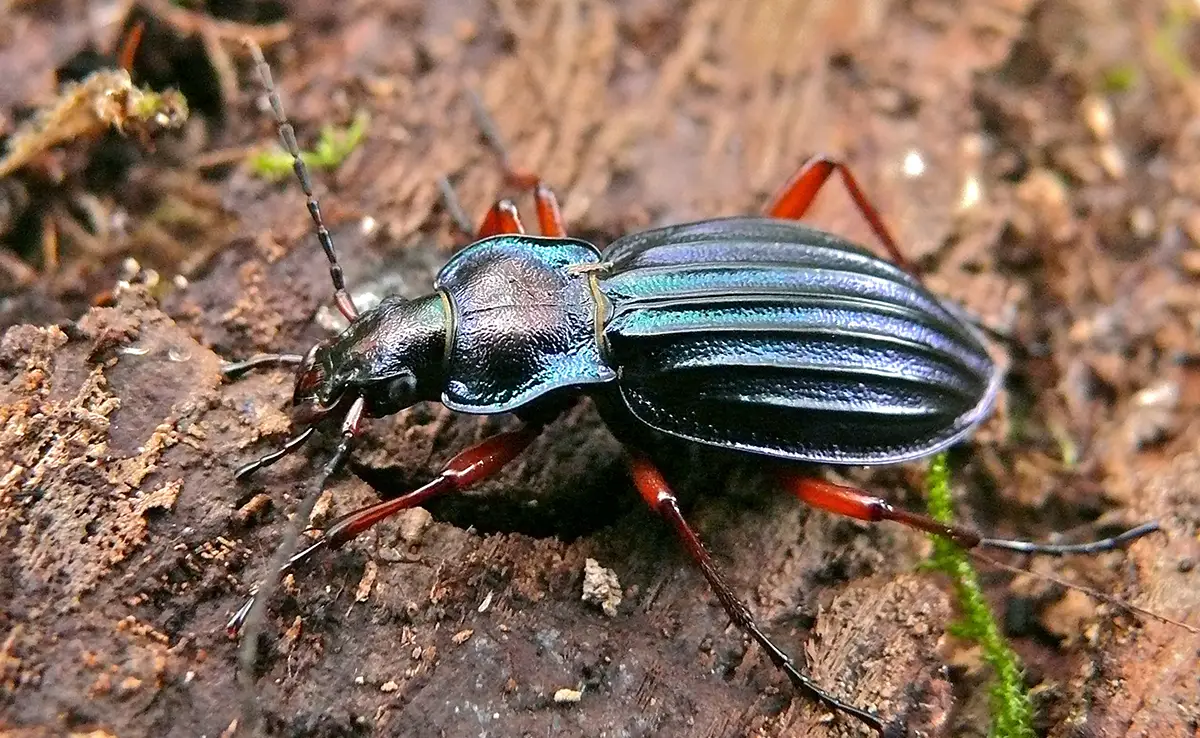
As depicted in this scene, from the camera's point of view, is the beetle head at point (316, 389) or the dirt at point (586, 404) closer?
the dirt at point (586, 404)

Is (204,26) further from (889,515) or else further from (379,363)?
(889,515)

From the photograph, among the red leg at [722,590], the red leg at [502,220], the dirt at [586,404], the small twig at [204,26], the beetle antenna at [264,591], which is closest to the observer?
the beetle antenna at [264,591]

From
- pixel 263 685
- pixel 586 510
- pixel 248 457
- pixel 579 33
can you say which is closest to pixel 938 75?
pixel 579 33

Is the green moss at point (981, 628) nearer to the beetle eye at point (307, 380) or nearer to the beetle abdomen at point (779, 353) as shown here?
the beetle abdomen at point (779, 353)

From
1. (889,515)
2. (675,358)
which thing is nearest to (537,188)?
(675,358)

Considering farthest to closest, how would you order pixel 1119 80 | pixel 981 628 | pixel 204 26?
pixel 1119 80, pixel 204 26, pixel 981 628

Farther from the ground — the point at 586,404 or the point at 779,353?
the point at 779,353

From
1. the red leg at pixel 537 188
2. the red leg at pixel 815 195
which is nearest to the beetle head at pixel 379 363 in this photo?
the red leg at pixel 537 188
